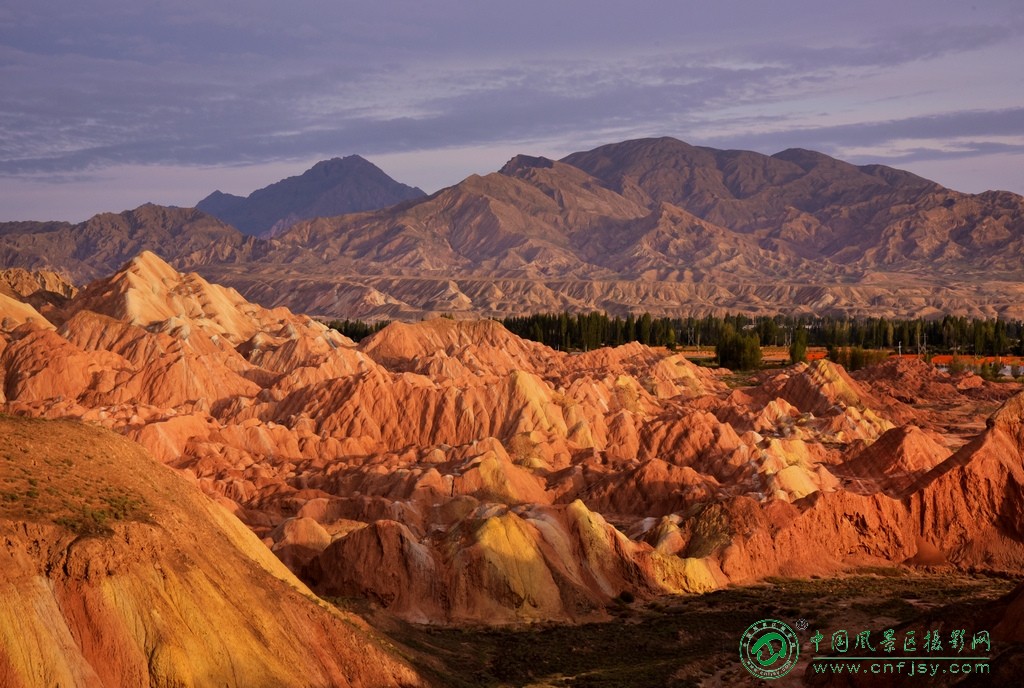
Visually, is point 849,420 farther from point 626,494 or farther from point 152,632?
point 152,632

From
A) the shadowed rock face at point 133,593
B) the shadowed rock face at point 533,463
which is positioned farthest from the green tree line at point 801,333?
the shadowed rock face at point 133,593

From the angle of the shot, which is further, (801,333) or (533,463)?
(801,333)

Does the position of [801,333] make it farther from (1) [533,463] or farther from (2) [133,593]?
(2) [133,593]

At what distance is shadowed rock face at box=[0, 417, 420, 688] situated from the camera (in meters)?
30.3

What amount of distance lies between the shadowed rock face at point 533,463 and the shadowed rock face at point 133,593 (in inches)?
479

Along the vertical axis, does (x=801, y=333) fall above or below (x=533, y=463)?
below

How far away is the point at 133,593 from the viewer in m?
32.2

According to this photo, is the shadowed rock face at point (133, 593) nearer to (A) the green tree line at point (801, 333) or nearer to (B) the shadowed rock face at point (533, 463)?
(B) the shadowed rock face at point (533, 463)

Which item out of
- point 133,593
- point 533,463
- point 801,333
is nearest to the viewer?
point 133,593

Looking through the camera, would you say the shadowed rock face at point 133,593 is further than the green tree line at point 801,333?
No

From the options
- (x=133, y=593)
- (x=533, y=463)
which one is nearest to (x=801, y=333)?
(x=533, y=463)

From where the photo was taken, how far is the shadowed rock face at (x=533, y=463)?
2079 inches

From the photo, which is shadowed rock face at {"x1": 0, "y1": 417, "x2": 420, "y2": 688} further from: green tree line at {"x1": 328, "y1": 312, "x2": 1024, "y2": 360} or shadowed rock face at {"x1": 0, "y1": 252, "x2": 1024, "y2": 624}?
green tree line at {"x1": 328, "y1": 312, "x2": 1024, "y2": 360}

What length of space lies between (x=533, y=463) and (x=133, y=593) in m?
47.2
